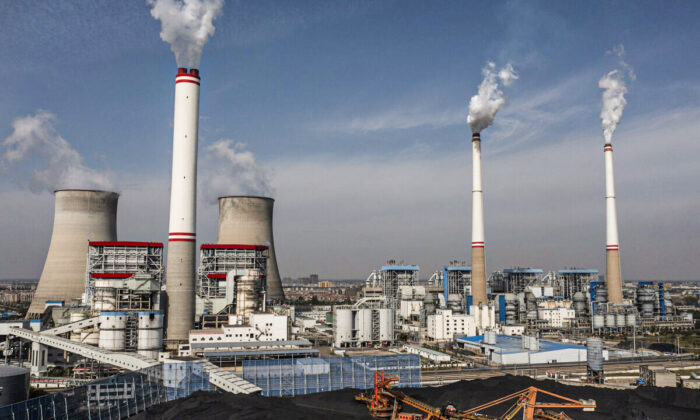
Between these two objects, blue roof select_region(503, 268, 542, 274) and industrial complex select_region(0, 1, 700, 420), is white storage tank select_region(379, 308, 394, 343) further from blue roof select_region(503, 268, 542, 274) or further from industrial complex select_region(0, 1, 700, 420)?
blue roof select_region(503, 268, 542, 274)

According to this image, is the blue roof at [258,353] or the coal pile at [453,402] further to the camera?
the blue roof at [258,353]

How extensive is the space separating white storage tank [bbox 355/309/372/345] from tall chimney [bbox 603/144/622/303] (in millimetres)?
29123

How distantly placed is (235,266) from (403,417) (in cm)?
3361

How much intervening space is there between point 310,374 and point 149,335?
12.9 metres

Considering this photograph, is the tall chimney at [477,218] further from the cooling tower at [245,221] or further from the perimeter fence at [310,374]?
the perimeter fence at [310,374]

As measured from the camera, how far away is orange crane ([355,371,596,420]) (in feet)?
63.2

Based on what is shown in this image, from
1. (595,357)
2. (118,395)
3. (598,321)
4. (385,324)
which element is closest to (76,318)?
(118,395)

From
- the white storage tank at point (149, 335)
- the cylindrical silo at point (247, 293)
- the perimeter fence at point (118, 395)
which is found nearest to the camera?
the perimeter fence at point (118, 395)

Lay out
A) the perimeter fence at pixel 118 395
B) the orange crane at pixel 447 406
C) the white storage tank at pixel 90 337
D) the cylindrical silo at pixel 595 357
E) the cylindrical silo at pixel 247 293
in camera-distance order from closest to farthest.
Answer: the perimeter fence at pixel 118 395
the orange crane at pixel 447 406
the cylindrical silo at pixel 595 357
the white storage tank at pixel 90 337
the cylindrical silo at pixel 247 293

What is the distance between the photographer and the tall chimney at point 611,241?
59000mm

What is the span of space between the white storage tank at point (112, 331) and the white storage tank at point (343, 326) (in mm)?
17184

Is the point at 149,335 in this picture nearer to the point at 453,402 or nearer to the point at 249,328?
the point at 249,328

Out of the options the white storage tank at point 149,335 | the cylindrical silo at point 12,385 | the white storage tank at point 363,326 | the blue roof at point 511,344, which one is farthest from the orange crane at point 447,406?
the white storage tank at point 363,326

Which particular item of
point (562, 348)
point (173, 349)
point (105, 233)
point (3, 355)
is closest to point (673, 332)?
point (562, 348)
